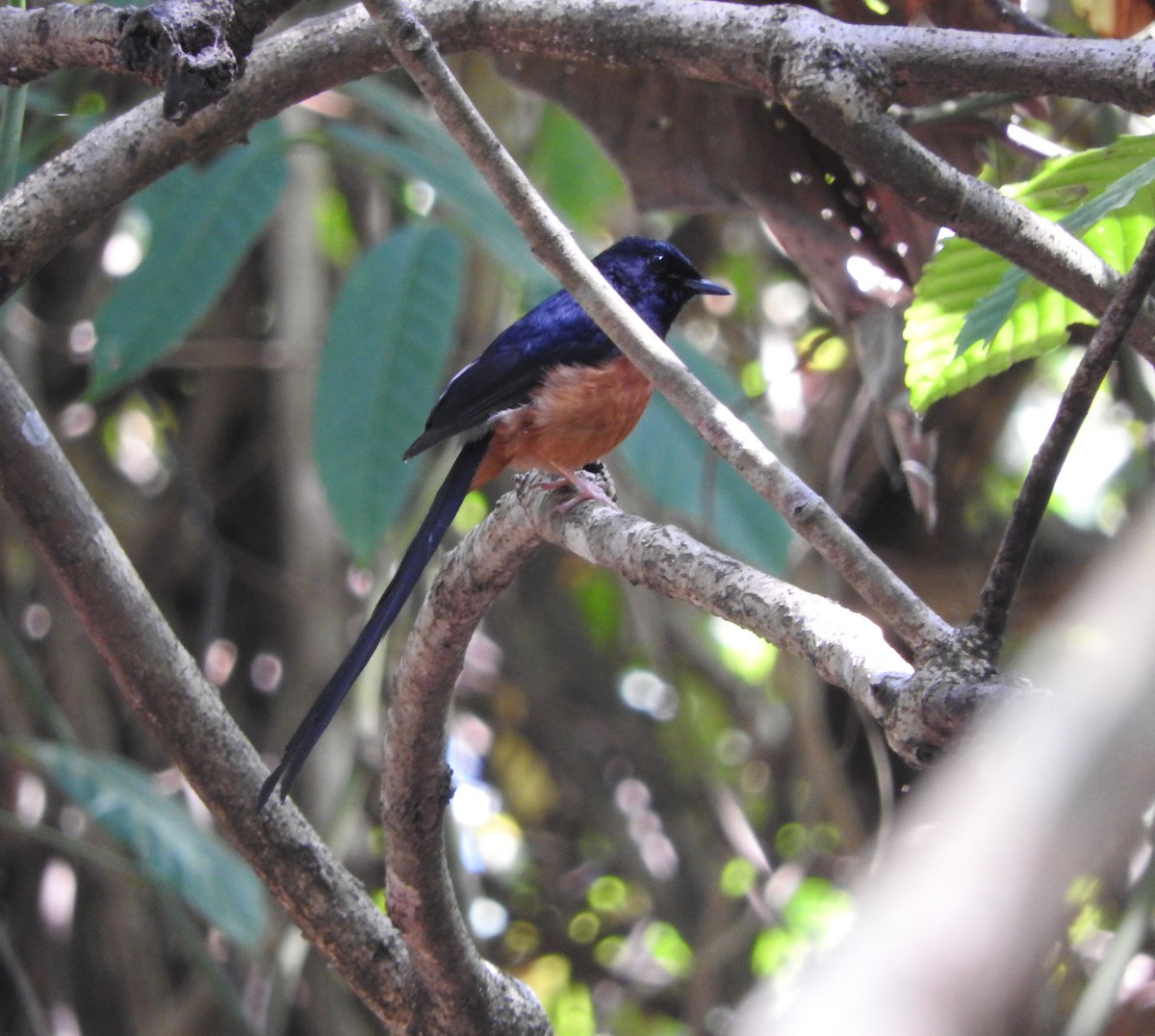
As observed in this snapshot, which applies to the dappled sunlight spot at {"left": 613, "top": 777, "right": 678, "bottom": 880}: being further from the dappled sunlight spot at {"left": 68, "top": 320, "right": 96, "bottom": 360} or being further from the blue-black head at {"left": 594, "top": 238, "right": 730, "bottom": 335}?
the dappled sunlight spot at {"left": 68, "top": 320, "right": 96, "bottom": 360}

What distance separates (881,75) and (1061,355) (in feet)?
10.8

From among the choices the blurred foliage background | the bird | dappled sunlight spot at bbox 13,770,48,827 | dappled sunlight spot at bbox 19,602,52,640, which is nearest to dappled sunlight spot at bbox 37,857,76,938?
the blurred foliage background

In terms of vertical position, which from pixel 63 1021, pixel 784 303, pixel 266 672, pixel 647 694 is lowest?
pixel 647 694

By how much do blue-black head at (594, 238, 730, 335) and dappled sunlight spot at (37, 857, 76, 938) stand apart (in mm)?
2652

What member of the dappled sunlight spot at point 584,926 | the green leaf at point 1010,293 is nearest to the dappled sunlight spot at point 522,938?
the dappled sunlight spot at point 584,926

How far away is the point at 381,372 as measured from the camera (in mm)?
2975

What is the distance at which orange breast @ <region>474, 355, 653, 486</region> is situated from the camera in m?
3.41

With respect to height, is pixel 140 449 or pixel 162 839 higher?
pixel 140 449

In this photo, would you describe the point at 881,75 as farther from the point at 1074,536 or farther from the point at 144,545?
the point at 144,545

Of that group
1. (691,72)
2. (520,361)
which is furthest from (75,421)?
(691,72)

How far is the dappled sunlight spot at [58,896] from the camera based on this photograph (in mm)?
4480

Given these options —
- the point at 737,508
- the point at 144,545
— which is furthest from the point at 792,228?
the point at 144,545

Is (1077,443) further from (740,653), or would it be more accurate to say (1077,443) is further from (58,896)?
(58,896)

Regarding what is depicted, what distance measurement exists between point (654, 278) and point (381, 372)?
1.31 m
